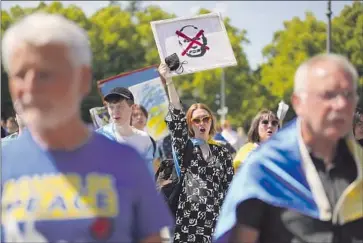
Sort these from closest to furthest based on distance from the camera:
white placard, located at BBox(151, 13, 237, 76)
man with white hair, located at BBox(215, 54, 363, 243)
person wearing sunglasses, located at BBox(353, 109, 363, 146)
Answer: man with white hair, located at BBox(215, 54, 363, 243)
person wearing sunglasses, located at BBox(353, 109, 363, 146)
white placard, located at BBox(151, 13, 237, 76)

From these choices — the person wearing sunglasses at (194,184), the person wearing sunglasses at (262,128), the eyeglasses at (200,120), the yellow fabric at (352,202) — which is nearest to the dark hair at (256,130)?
the person wearing sunglasses at (262,128)

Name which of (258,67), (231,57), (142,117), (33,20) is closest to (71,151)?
(33,20)

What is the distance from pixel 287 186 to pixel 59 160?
96 cm

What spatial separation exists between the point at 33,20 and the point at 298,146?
45.2 inches

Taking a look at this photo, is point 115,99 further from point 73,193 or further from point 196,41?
point 73,193

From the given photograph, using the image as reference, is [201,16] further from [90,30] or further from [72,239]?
[90,30]

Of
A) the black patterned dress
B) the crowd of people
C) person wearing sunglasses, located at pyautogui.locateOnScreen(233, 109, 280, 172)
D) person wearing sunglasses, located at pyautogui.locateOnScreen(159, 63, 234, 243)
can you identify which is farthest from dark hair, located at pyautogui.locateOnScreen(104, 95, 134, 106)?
the crowd of people

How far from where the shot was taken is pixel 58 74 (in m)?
2.34

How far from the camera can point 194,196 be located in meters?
5.47

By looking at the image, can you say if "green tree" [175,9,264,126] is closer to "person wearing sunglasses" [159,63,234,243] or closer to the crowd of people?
"person wearing sunglasses" [159,63,234,243]

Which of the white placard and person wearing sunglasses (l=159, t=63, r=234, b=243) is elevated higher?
the white placard

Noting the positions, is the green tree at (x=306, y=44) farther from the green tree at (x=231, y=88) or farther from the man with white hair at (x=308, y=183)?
the man with white hair at (x=308, y=183)

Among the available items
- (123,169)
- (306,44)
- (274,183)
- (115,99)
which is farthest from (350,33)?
(123,169)

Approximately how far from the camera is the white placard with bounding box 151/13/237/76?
6.89 m
